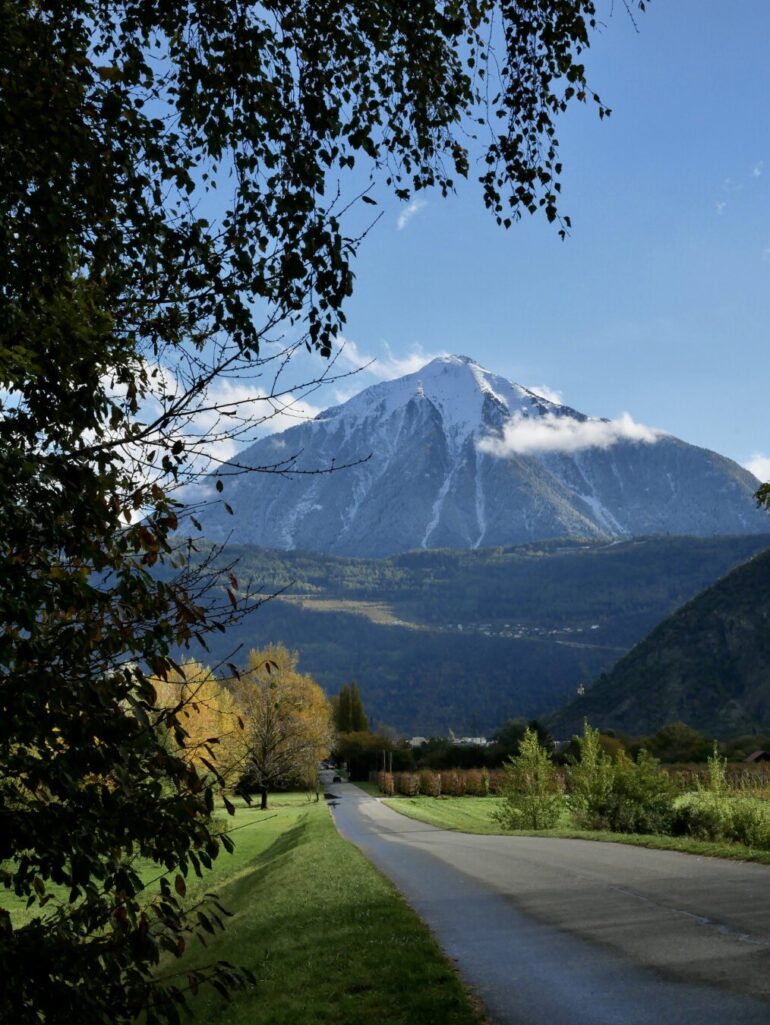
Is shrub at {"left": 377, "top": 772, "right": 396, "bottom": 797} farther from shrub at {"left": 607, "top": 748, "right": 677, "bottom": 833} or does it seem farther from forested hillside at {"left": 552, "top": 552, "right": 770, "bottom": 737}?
forested hillside at {"left": 552, "top": 552, "right": 770, "bottom": 737}

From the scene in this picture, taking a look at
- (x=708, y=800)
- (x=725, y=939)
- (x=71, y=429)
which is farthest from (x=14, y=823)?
(x=708, y=800)

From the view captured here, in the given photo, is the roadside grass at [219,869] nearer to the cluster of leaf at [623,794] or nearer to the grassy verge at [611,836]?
the grassy verge at [611,836]

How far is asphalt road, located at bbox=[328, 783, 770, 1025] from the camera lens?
7367mm

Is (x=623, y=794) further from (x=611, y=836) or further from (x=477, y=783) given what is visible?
(x=477, y=783)

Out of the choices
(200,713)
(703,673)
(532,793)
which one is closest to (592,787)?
(532,793)

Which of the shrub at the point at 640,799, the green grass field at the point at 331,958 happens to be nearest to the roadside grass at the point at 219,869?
the green grass field at the point at 331,958

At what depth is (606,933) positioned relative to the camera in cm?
1044

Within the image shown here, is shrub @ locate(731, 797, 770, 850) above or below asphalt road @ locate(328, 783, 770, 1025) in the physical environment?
below

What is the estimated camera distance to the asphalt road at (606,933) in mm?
7367

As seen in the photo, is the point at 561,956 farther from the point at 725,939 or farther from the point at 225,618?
the point at 225,618

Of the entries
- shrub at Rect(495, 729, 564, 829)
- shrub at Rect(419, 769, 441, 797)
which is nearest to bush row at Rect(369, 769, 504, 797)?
shrub at Rect(419, 769, 441, 797)

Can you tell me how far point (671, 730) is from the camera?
3420 inches

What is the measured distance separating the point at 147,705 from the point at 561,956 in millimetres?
7039

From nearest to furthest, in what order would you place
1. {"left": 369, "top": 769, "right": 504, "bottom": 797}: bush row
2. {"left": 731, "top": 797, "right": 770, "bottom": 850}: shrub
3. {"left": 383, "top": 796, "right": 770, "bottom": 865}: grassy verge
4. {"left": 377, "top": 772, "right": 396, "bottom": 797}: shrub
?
{"left": 383, "top": 796, "right": 770, "bottom": 865}: grassy verge → {"left": 731, "top": 797, "right": 770, "bottom": 850}: shrub → {"left": 369, "top": 769, "right": 504, "bottom": 797}: bush row → {"left": 377, "top": 772, "right": 396, "bottom": 797}: shrub
